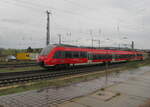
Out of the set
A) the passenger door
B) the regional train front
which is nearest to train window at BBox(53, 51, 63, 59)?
the regional train front

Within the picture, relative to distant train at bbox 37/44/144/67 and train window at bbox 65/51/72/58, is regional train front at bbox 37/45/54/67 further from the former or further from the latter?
train window at bbox 65/51/72/58

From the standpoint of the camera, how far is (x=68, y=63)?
18.9m

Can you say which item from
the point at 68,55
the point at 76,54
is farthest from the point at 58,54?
the point at 76,54

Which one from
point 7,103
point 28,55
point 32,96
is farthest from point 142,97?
point 28,55

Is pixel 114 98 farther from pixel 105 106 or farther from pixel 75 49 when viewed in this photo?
pixel 75 49

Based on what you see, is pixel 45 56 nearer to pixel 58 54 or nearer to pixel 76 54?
pixel 58 54

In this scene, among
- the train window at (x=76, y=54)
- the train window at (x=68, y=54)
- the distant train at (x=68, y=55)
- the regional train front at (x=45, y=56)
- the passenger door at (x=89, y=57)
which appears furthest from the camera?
the passenger door at (x=89, y=57)

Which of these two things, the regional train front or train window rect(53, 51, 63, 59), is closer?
A: the regional train front

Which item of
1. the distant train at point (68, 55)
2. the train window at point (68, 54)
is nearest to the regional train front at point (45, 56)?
the distant train at point (68, 55)

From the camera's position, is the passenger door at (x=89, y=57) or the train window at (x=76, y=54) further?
the passenger door at (x=89, y=57)

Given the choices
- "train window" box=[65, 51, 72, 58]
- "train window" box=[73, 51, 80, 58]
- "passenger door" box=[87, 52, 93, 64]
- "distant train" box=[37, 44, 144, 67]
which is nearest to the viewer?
"distant train" box=[37, 44, 144, 67]

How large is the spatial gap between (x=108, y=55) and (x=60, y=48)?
1302cm

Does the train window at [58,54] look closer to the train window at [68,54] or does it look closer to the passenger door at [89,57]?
the train window at [68,54]

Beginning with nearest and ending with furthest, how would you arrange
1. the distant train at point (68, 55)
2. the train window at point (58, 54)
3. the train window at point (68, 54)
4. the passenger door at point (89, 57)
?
1. the distant train at point (68, 55)
2. the train window at point (58, 54)
3. the train window at point (68, 54)
4. the passenger door at point (89, 57)
